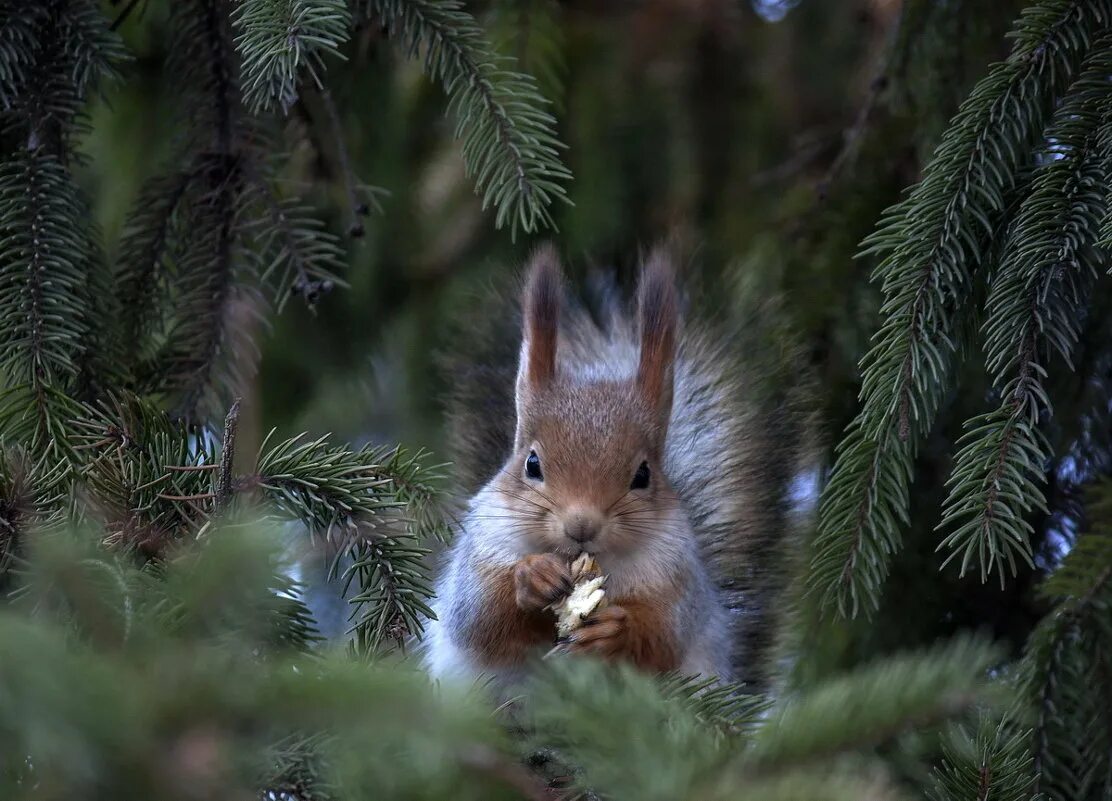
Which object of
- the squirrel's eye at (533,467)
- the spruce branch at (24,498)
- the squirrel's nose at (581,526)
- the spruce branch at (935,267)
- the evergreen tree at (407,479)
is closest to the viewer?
the evergreen tree at (407,479)

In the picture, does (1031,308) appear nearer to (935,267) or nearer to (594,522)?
(935,267)

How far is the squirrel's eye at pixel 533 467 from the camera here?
1.67 m

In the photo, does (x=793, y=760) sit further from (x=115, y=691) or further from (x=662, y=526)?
(x=662, y=526)

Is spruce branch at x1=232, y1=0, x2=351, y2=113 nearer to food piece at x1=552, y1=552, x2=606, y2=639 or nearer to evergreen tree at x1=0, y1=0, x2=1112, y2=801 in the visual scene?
evergreen tree at x1=0, y1=0, x2=1112, y2=801

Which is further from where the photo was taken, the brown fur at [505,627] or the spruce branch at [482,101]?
the brown fur at [505,627]

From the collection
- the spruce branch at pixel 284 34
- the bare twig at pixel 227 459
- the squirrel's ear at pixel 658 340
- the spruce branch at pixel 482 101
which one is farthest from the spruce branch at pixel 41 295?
the squirrel's ear at pixel 658 340

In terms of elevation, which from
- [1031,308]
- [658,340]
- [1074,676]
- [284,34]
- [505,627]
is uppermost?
[284,34]

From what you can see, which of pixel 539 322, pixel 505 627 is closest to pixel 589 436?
pixel 539 322

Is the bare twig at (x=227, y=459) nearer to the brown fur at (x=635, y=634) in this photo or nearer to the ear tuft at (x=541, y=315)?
the brown fur at (x=635, y=634)

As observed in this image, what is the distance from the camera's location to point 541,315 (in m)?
1.72

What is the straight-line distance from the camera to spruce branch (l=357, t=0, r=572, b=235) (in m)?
1.40

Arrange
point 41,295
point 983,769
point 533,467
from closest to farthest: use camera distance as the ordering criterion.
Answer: point 983,769 < point 41,295 < point 533,467

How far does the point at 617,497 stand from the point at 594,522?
100mm

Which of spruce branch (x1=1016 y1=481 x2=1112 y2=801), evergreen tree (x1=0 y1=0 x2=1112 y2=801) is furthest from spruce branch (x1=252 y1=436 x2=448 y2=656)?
spruce branch (x1=1016 y1=481 x2=1112 y2=801)
